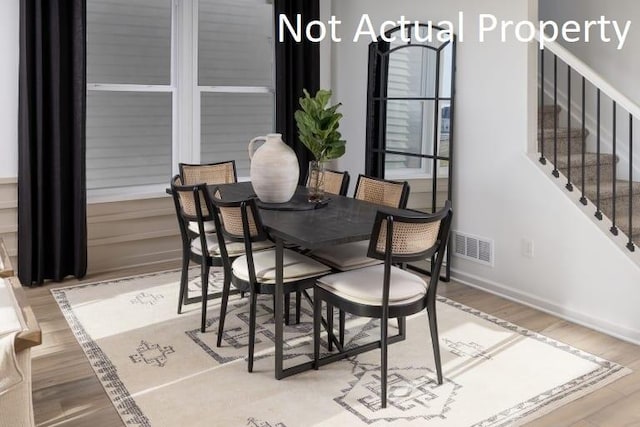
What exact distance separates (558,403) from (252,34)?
416 cm

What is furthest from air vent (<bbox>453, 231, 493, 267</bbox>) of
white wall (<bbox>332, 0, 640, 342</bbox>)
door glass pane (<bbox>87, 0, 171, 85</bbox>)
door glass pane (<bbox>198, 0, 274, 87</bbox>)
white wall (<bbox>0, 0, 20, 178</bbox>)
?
white wall (<bbox>0, 0, 20, 178</bbox>)

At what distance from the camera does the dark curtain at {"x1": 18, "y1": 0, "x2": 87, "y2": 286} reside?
426 cm

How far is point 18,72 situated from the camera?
4281mm

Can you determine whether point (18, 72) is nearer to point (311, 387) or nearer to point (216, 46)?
point (216, 46)

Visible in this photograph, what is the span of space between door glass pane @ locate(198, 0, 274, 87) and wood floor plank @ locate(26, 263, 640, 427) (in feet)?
8.01

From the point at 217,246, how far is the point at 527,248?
204 centimetres

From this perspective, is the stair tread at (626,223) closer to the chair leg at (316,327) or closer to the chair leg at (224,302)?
the chair leg at (316,327)

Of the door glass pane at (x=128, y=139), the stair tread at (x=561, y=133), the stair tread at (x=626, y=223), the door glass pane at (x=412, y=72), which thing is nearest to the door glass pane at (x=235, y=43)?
the door glass pane at (x=128, y=139)

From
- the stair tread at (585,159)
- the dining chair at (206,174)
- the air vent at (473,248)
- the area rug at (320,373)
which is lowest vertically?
the area rug at (320,373)

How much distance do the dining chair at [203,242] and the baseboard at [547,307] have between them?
5.63 feet

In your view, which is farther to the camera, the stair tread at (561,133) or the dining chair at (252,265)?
the stair tread at (561,133)

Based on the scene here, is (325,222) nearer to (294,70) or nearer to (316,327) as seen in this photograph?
(316,327)

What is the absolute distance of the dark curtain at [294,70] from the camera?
17.7ft

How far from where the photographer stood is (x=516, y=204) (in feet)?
13.3
